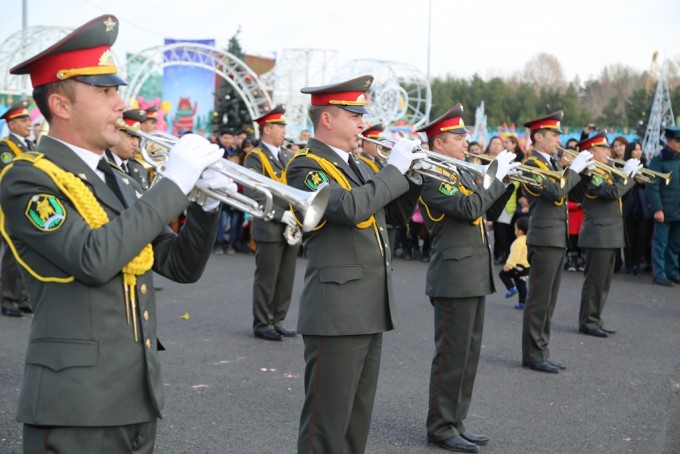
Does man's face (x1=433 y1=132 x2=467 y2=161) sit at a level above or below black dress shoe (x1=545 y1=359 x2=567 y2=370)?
above

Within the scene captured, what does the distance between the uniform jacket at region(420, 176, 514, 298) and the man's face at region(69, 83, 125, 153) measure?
285 centimetres

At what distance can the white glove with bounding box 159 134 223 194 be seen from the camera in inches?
95.2

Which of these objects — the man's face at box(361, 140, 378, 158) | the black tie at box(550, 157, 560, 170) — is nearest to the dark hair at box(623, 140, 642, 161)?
the man's face at box(361, 140, 378, 158)

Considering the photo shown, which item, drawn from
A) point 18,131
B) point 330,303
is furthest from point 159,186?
point 18,131

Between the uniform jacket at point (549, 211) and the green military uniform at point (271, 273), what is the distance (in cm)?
240

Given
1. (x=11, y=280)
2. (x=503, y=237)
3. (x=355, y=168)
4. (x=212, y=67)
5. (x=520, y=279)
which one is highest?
(x=212, y=67)

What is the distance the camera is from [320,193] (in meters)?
2.69

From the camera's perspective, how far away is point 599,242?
28.0 feet

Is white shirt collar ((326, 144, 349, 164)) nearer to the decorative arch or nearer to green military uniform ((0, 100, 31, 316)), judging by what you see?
green military uniform ((0, 100, 31, 316))

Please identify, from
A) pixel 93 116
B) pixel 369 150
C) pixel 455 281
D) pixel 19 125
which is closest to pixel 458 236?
pixel 455 281

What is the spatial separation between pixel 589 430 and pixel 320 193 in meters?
3.49

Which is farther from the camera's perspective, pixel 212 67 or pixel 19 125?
pixel 212 67

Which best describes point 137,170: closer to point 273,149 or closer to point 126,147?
point 273,149

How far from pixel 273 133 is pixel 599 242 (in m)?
3.63
